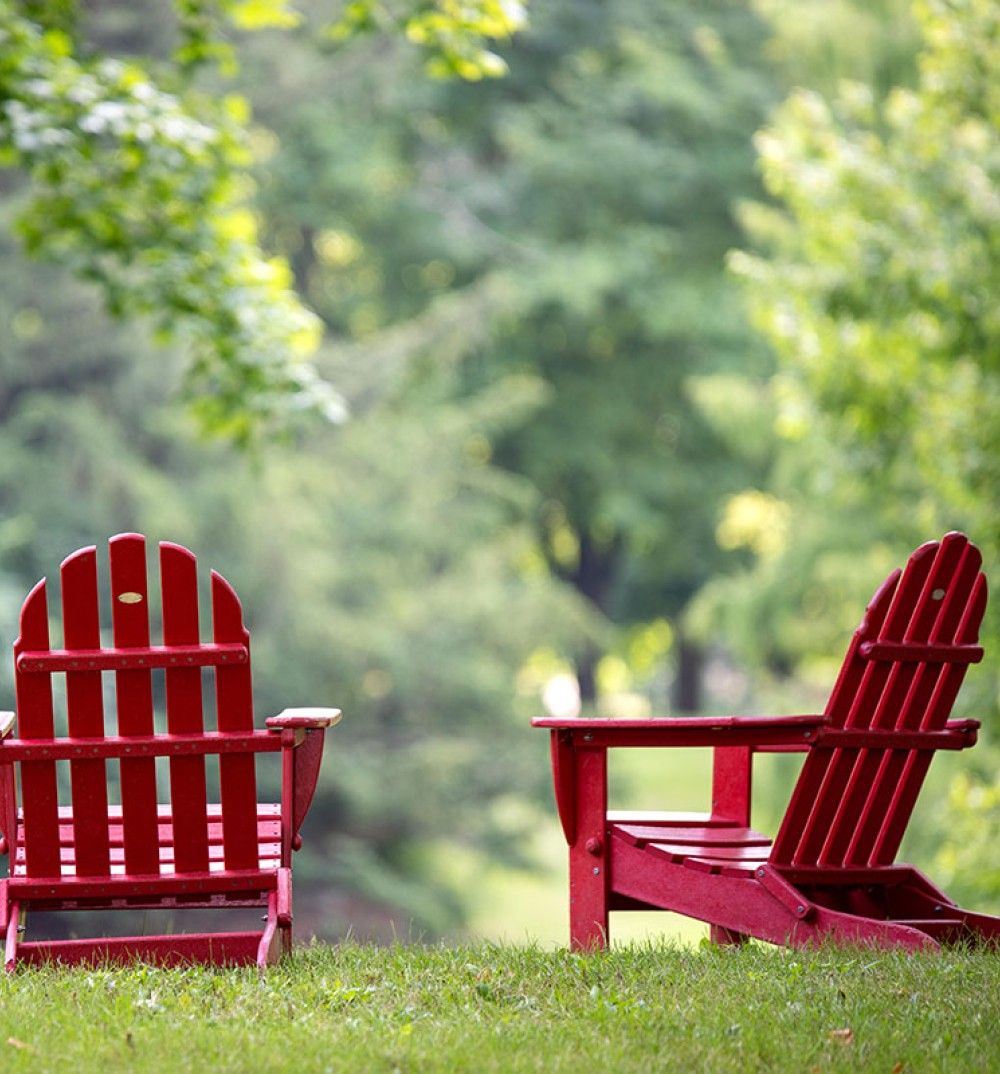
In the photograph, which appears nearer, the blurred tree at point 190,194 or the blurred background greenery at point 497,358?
the blurred tree at point 190,194

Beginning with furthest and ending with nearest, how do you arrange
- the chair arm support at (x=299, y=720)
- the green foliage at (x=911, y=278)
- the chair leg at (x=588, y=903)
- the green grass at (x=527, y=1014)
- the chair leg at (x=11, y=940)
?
the green foliage at (x=911, y=278), the chair leg at (x=588, y=903), the chair arm support at (x=299, y=720), the chair leg at (x=11, y=940), the green grass at (x=527, y=1014)

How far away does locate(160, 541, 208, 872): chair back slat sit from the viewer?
15.7 feet

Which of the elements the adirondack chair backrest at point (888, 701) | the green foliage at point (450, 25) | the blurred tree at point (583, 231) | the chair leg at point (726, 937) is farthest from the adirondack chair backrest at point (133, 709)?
the blurred tree at point (583, 231)

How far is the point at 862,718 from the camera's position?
5.12 metres

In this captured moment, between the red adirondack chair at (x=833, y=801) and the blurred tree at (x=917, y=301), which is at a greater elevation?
the blurred tree at (x=917, y=301)

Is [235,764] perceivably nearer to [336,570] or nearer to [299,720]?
[299,720]

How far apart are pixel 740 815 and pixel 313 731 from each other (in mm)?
1565

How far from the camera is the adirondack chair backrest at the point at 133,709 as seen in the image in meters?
4.75

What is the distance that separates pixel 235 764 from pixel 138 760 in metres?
0.27

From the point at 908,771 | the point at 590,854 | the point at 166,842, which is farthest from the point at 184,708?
the point at 908,771

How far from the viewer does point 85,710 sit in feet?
15.8

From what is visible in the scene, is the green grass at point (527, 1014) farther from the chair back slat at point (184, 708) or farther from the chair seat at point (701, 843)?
the chair back slat at point (184, 708)

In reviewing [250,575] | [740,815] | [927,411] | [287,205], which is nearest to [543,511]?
[287,205]

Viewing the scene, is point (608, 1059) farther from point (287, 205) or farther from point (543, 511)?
point (543, 511)
